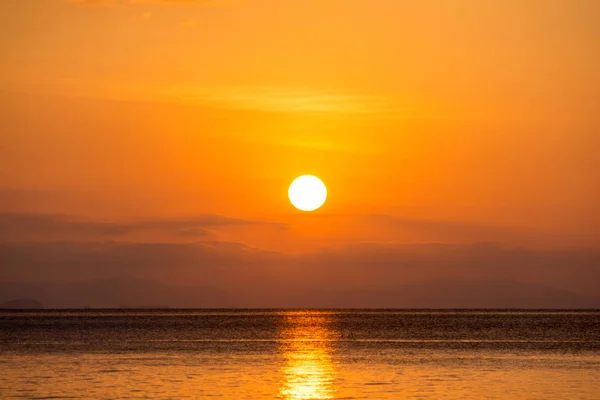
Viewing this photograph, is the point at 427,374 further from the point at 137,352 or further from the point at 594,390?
the point at 137,352

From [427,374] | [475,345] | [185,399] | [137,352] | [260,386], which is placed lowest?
[185,399]

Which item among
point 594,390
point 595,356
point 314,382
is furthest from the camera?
point 595,356

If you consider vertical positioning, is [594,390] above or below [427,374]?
below

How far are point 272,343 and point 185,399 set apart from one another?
5197cm

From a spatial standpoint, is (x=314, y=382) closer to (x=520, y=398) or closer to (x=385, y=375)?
(x=385, y=375)

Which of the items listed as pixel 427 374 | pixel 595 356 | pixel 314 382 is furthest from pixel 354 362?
pixel 595 356

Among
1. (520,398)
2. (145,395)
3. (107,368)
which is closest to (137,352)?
(107,368)

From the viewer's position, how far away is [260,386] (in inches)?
2002

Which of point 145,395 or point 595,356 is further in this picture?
point 595,356

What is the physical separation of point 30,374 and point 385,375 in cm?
2062

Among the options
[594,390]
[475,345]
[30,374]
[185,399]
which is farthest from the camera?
[475,345]

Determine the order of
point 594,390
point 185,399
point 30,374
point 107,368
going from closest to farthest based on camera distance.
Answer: point 185,399 < point 594,390 < point 30,374 < point 107,368

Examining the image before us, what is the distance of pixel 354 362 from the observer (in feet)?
220

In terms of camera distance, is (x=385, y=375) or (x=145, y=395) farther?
(x=385, y=375)
